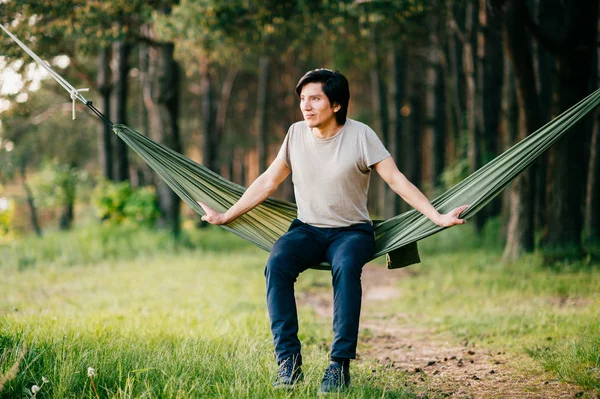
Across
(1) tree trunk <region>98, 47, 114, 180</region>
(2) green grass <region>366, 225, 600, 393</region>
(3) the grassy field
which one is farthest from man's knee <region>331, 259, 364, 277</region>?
(1) tree trunk <region>98, 47, 114, 180</region>

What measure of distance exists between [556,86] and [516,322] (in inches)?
154

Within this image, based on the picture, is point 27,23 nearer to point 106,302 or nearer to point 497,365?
point 106,302

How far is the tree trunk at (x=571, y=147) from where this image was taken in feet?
25.3

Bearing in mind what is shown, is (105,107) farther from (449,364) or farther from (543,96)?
(449,364)

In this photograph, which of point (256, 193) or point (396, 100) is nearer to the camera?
point (256, 193)

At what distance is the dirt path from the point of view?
11.2 feet

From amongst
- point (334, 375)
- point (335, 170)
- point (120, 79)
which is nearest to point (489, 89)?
point (120, 79)

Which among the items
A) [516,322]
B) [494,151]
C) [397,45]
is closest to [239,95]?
[397,45]

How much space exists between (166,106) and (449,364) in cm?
853

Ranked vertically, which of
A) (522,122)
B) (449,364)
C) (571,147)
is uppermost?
(522,122)

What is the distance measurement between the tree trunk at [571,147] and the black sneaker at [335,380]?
18.6 ft

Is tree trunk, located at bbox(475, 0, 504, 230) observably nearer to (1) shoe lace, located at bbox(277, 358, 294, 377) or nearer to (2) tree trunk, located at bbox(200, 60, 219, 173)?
(2) tree trunk, located at bbox(200, 60, 219, 173)

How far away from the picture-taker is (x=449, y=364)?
13.8 ft

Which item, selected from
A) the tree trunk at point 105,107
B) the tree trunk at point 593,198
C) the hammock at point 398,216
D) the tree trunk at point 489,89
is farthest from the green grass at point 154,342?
the tree trunk at point 105,107
